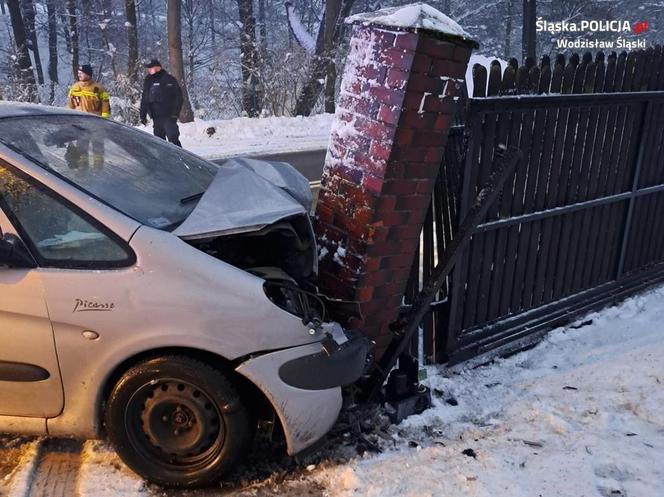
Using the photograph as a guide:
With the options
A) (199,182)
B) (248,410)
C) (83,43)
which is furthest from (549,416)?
(83,43)

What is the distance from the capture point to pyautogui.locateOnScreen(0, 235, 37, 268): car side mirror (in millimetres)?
2477

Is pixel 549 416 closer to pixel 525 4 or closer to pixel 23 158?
pixel 23 158

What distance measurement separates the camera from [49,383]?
264 cm

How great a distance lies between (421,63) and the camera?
2922 mm

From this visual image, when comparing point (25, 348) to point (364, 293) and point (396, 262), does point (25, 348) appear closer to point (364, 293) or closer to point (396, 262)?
point (364, 293)

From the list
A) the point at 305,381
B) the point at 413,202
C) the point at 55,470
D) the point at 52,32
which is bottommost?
the point at 55,470

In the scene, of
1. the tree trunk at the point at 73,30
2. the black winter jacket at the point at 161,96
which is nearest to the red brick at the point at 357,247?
the black winter jacket at the point at 161,96

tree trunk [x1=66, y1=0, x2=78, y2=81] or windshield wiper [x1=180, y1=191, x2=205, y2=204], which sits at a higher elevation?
tree trunk [x1=66, y1=0, x2=78, y2=81]

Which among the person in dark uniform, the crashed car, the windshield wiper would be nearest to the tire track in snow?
the crashed car

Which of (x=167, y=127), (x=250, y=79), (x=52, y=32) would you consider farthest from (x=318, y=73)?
(x=52, y=32)

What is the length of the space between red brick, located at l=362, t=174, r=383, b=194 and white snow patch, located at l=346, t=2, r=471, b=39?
74 centimetres

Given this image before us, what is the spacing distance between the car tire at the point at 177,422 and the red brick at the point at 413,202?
1.27 metres

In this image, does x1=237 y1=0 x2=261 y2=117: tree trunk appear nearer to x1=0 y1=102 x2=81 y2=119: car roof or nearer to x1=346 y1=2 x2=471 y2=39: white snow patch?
x1=0 y1=102 x2=81 y2=119: car roof

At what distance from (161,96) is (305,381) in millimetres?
9651
